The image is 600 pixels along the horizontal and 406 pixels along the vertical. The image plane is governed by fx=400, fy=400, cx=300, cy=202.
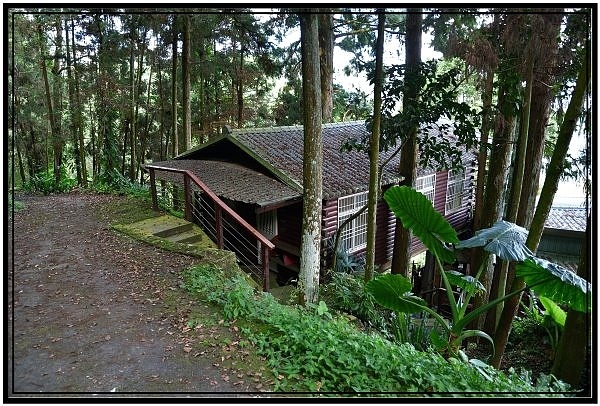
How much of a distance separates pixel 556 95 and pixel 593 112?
366cm

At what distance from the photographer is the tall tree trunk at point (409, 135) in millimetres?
6407

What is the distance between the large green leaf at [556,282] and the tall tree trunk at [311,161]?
276 cm

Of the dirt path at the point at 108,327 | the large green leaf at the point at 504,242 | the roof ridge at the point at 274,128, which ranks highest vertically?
the roof ridge at the point at 274,128

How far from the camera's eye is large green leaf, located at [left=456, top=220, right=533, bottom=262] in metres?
3.68

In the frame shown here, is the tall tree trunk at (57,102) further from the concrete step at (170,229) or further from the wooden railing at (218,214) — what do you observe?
the concrete step at (170,229)

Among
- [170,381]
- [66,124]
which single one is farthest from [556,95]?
[66,124]

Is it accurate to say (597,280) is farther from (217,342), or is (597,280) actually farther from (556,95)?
(556,95)

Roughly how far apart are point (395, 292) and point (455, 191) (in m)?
10.8

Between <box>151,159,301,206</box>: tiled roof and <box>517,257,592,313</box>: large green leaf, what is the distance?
4876 mm

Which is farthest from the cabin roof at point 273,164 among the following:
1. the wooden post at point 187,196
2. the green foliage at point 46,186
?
the green foliage at point 46,186

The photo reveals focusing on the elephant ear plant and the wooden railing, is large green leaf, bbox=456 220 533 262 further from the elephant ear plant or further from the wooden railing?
the wooden railing

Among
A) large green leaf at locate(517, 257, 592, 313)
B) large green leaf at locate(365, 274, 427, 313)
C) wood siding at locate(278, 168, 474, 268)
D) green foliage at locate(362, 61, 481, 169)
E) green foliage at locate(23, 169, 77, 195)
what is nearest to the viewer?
large green leaf at locate(517, 257, 592, 313)

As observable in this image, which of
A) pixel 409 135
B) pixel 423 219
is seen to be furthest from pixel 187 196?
pixel 423 219

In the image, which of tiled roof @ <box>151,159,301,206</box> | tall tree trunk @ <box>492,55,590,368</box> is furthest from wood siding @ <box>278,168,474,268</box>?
tall tree trunk @ <box>492,55,590,368</box>
